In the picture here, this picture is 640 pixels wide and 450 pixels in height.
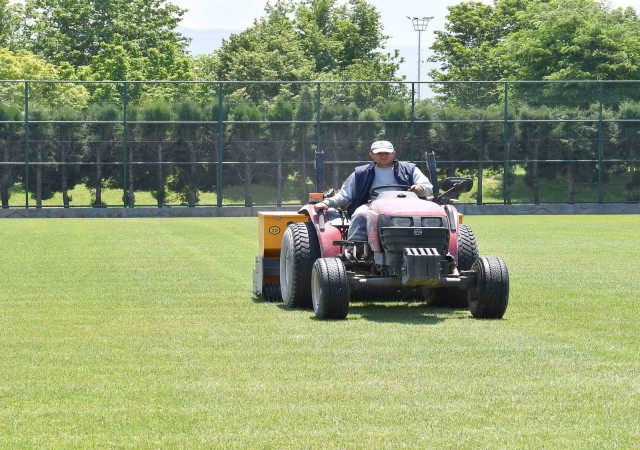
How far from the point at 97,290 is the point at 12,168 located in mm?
27787

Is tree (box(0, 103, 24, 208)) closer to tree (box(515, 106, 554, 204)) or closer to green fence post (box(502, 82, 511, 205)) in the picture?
green fence post (box(502, 82, 511, 205))

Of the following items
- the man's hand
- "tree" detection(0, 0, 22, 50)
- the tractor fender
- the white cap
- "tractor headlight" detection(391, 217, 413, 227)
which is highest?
"tree" detection(0, 0, 22, 50)

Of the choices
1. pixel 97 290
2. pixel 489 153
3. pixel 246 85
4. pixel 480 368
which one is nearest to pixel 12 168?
pixel 246 85

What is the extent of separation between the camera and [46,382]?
29.8 ft

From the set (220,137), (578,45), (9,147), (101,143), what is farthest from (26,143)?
(578,45)

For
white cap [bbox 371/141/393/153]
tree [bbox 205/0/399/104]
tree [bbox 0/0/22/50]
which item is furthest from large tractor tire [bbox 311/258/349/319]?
tree [bbox 0/0/22/50]

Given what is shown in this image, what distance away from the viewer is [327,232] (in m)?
13.6

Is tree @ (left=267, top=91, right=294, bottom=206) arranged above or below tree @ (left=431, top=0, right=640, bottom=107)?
below

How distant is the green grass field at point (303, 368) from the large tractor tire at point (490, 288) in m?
Result: 0.24

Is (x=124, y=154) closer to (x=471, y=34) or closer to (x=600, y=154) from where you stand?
(x=600, y=154)

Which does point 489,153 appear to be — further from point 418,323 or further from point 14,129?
point 418,323

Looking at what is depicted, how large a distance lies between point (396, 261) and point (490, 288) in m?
0.94

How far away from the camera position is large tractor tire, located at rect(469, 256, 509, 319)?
1241 cm

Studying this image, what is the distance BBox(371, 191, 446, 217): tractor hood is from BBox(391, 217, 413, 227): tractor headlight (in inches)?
1.9
